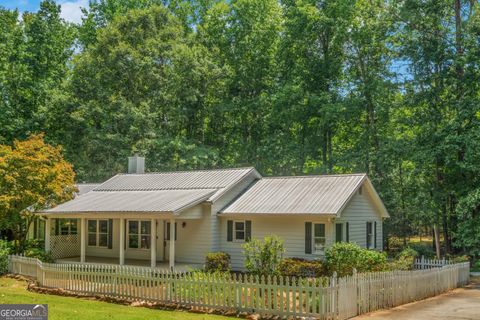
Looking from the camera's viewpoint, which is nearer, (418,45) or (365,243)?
(365,243)

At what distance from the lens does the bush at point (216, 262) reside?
22375mm

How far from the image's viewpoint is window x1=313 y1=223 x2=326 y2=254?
72.6ft

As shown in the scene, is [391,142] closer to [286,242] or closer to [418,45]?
[418,45]

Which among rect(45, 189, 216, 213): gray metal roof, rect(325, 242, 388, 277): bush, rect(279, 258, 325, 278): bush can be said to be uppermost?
rect(45, 189, 216, 213): gray metal roof

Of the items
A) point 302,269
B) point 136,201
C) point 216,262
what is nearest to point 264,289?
point 302,269

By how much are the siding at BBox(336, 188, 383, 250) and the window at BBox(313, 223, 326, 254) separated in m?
0.90

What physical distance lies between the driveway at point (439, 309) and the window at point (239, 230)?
915 cm

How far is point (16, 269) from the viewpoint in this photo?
74.8 ft

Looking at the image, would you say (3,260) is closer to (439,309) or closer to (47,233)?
(47,233)

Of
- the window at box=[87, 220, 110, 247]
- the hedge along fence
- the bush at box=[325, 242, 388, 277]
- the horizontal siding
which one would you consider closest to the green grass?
the hedge along fence

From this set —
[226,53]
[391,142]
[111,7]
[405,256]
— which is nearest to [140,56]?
[226,53]

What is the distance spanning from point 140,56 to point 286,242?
2396 centimetres

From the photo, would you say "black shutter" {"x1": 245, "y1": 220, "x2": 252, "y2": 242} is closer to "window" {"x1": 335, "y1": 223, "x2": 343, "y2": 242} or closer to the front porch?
the front porch

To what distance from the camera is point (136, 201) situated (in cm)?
2464
